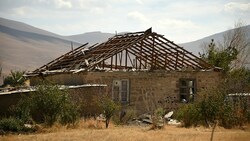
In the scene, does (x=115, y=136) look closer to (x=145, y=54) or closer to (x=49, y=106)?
(x=49, y=106)

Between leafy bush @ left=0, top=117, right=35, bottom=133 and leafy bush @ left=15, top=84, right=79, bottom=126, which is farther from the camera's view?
leafy bush @ left=15, top=84, right=79, bottom=126

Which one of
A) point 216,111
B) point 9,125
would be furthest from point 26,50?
point 216,111

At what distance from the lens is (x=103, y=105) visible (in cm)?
1397

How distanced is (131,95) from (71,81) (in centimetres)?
356

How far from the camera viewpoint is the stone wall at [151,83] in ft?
62.8

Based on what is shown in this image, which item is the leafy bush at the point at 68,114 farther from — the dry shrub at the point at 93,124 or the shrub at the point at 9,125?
the shrub at the point at 9,125

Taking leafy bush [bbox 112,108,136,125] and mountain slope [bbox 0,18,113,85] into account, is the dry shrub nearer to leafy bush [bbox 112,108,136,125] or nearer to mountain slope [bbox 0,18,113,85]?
leafy bush [bbox 112,108,136,125]

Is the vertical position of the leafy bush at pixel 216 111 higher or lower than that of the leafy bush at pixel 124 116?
higher

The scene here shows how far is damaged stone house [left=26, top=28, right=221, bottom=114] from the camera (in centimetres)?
1906

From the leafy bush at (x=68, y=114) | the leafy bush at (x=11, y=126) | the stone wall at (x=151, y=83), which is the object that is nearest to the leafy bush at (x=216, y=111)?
the stone wall at (x=151, y=83)

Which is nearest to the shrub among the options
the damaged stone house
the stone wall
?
the damaged stone house

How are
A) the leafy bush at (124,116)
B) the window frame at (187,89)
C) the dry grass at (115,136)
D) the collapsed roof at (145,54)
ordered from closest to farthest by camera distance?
the dry grass at (115,136), the leafy bush at (124,116), the window frame at (187,89), the collapsed roof at (145,54)

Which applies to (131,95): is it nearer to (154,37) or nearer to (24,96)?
(154,37)

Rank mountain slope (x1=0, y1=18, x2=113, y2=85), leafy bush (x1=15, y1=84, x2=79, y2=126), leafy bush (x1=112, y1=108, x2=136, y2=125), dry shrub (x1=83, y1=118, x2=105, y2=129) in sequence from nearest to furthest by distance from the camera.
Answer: leafy bush (x1=15, y1=84, x2=79, y2=126)
dry shrub (x1=83, y1=118, x2=105, y2=129)
leafy bush (x1=112, y1=108, x2=136, y2=125)
mountain slope (x1=0, y1=18, x2=113, y2=85)
